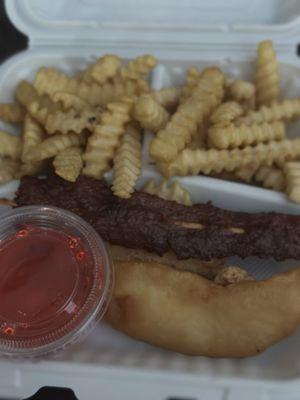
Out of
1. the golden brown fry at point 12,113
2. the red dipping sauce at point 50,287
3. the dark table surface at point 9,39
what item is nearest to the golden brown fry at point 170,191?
the red dipping sauce at point 50,287

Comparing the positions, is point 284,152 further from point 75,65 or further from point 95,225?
point 75,65

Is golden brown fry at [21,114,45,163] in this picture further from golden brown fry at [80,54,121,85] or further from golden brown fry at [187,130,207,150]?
golden brown fry at [187,130,207,150]

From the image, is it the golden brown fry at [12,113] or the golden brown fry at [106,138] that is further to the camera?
the golden brown fry at [12,113]

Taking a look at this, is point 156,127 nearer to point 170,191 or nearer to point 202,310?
point 170,191

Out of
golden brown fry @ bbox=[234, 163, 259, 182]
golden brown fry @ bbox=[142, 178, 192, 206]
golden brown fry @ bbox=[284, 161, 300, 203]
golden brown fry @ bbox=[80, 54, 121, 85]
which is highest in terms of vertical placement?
golden brown fry @ bbox=[80, 54, 121, 85]

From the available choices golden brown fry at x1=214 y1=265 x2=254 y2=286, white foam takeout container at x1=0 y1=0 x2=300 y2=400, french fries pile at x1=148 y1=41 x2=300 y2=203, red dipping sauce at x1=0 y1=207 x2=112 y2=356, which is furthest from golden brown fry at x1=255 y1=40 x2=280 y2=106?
red dipping sauce at x1=0 y1=207 x2=112 y2=356

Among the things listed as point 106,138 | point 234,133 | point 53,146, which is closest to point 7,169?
point 53,146

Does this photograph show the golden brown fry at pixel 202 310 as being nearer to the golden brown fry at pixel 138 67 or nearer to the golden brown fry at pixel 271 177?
the golden brown fry at pixel 271 177
